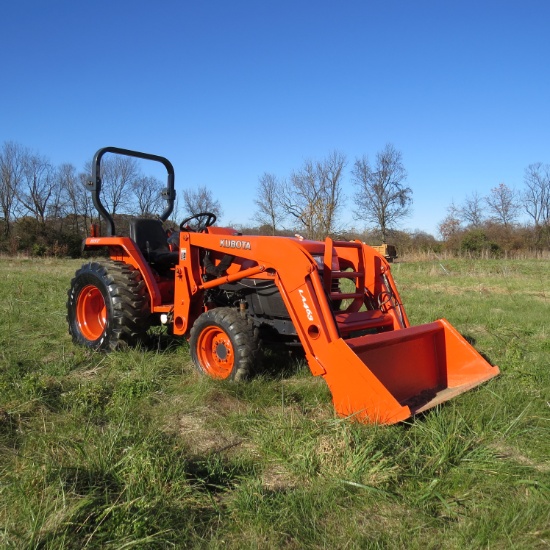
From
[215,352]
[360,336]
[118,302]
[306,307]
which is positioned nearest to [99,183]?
[118,302]

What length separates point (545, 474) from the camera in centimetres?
293

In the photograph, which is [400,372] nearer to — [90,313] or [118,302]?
[118,302]

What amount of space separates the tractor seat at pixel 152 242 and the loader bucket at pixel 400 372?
286 cm

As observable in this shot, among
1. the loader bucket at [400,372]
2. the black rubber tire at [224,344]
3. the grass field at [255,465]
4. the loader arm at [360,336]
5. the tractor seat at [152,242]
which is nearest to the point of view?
the grass field at [255,465]

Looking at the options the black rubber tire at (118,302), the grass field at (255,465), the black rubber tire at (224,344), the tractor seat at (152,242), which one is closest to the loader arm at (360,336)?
the grass field at (255,465)

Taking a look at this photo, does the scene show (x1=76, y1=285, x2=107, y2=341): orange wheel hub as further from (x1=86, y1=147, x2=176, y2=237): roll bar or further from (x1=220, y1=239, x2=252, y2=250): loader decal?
(x1=220, y1=239, x2=252, y2=250): loader decal

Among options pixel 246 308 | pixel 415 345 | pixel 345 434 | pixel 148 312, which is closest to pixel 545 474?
pixel 345 434

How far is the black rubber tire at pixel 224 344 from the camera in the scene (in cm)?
449

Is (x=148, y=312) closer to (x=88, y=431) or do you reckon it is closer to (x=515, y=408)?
(x=88, y=431)

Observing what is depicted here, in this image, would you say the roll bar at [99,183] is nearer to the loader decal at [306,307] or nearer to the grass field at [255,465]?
the grass field at [255,465]

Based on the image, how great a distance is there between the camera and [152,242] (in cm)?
638

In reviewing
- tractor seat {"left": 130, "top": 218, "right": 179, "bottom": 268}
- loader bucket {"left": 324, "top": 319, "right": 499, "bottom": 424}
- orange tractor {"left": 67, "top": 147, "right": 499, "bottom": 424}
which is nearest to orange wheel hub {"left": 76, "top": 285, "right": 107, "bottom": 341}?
orange tractor {"left": 67, "top": 147, "right": 499, "bottom": 424}

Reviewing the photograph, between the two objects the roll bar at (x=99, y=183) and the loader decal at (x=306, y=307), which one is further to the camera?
the roll bar at (x=99, y=183)

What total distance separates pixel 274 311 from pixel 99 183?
8.96 ft
